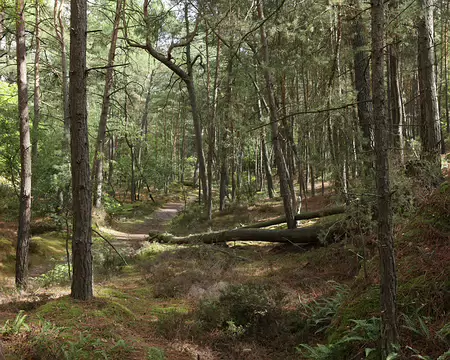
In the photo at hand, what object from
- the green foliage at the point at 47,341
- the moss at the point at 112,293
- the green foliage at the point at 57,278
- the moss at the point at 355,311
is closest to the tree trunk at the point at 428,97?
the moss at the point at 355,311

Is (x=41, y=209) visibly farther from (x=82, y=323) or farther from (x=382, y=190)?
(x=382, y=190)

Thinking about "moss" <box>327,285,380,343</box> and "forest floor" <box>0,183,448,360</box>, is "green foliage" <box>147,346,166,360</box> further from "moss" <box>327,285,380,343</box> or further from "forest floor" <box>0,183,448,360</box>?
"moss" <box>327,285,380,343</box>

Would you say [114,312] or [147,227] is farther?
[147,227]

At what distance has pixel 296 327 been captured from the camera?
581 centimetres

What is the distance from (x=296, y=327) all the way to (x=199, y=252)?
19.8ft

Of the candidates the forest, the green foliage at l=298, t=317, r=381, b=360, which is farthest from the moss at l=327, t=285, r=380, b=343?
the green foliage at l=298, t=317, r=381, b=360

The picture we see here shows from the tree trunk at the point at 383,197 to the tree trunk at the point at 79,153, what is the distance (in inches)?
174

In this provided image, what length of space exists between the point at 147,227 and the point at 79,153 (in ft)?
56.5

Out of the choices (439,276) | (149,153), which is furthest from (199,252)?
(149,153)

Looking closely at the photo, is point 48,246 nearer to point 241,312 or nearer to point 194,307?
point 194,307

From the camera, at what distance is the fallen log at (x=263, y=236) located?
10.7 m

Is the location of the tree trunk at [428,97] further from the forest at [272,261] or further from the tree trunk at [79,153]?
the tree trunk at [79,153]

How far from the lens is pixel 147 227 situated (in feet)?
73.9

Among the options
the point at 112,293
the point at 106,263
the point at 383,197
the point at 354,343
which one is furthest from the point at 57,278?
the point at 383,197
